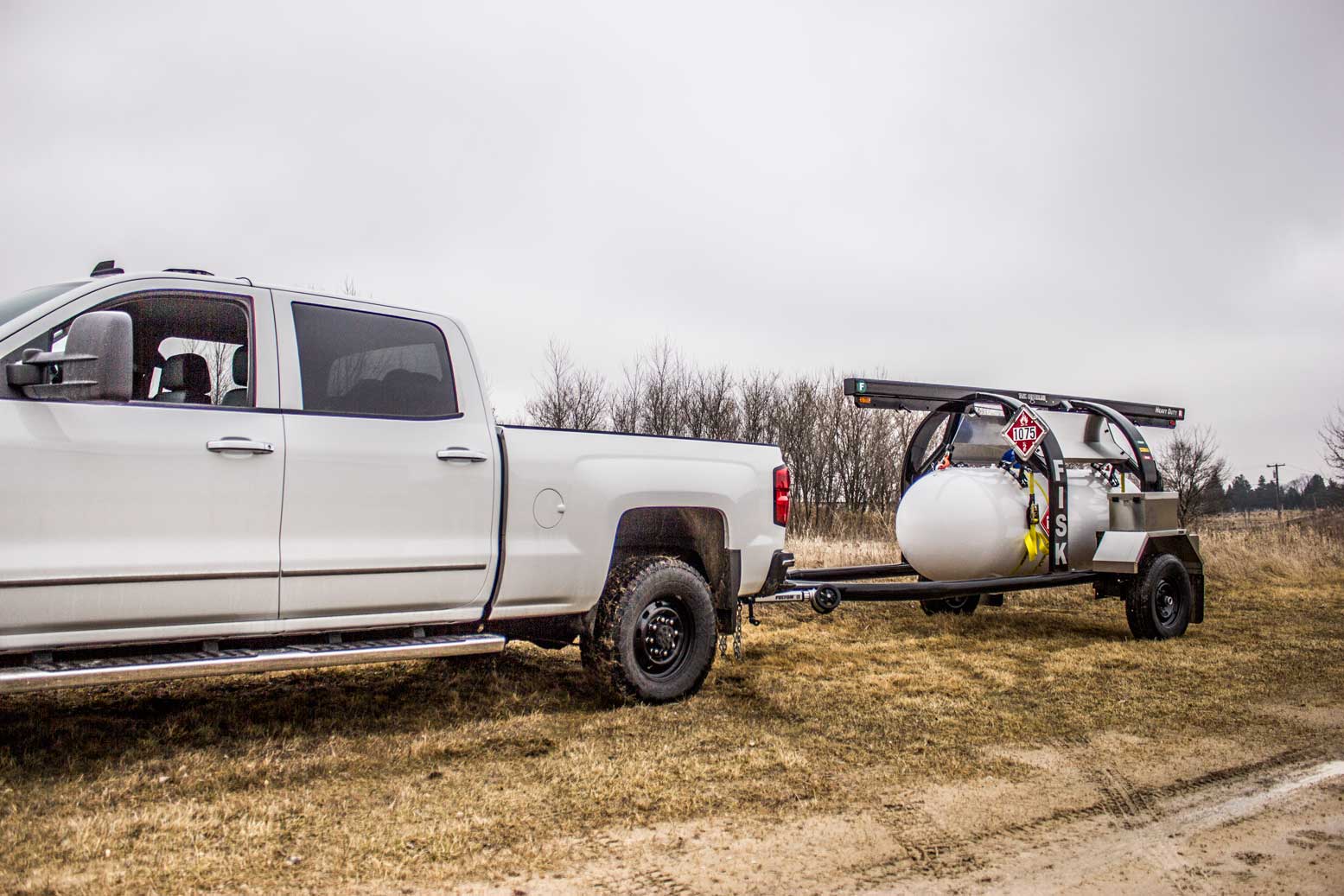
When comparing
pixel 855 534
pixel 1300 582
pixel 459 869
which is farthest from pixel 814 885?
pixel 855 534

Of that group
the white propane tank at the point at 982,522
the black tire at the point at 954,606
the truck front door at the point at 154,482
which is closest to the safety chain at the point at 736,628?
the truck front door at the point at 154,482

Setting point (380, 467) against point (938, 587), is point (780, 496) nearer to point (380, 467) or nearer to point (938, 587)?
point (938, 587)

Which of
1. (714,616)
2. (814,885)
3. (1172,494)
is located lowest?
(814,885)

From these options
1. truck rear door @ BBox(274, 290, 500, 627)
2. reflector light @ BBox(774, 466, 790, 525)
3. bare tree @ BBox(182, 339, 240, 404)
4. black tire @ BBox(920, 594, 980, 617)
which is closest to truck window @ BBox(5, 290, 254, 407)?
bare tree @ BBox(182, 339, 240, 404)

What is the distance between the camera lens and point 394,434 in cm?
523

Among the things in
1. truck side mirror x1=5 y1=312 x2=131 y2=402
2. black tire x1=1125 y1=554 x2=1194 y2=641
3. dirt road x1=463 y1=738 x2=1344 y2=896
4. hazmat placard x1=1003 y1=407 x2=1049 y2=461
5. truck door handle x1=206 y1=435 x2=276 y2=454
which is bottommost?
dirt road x1=463 y1=738 x2=1344 y2=896

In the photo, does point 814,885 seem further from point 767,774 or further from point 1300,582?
point 1300,582

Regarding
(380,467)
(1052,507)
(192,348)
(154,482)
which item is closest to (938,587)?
(1052,507)

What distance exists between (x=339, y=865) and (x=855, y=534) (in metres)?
28.4

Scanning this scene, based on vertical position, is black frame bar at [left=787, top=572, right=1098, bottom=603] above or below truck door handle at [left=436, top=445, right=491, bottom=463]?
below

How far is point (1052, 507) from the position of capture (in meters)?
9.89

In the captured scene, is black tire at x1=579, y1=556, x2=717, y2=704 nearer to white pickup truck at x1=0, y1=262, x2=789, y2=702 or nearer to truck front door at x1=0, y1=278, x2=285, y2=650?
white pickup truck at x1=0, y1=262, x2=789, y2=702

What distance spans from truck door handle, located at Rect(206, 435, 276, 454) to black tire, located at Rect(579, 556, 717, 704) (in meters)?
2.15

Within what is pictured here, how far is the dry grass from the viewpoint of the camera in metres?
3.70
